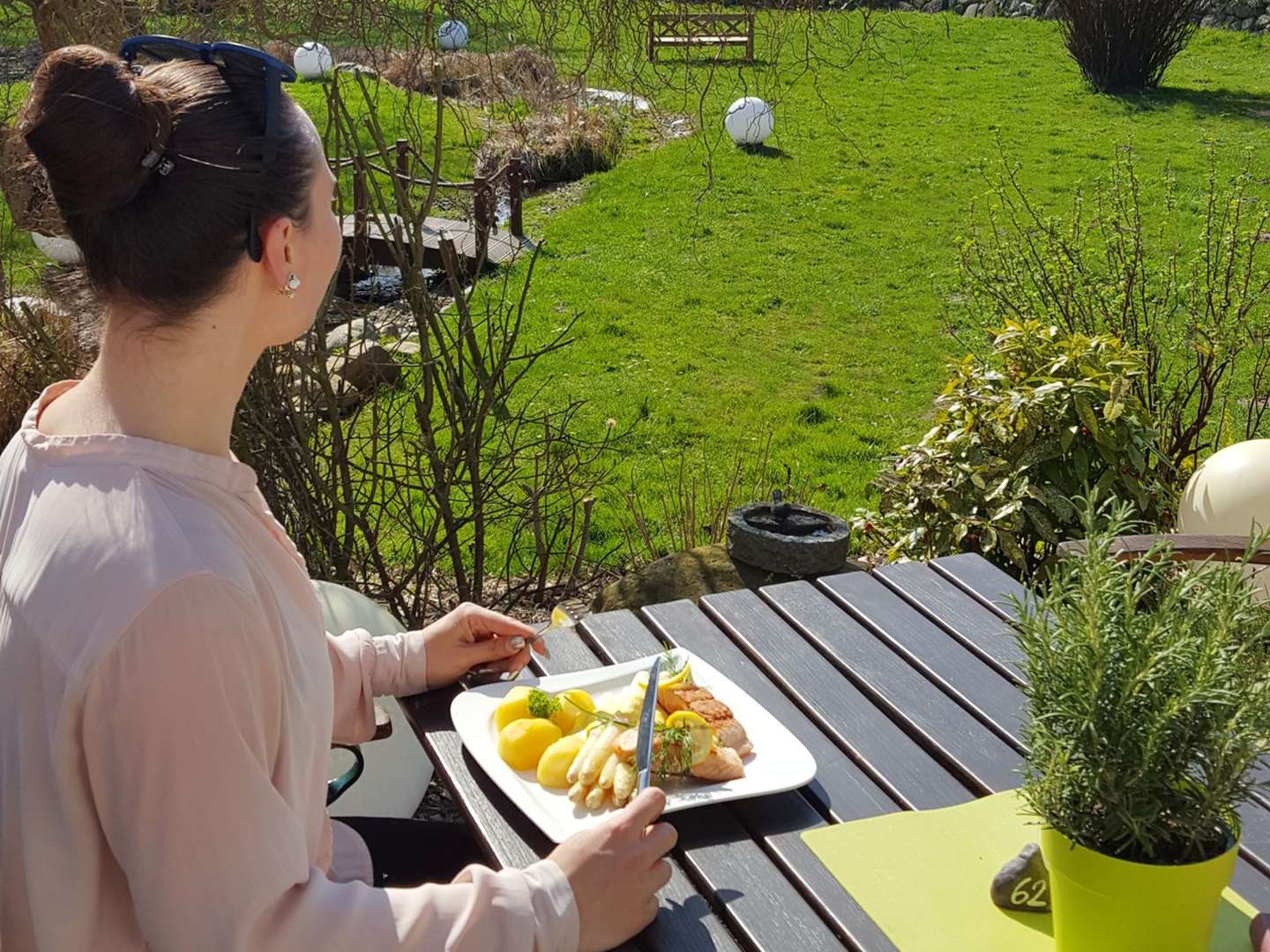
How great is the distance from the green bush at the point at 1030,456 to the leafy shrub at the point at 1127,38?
1108cm

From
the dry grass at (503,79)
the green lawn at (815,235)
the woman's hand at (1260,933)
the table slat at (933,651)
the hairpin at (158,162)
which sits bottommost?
the green lawn at (815,235)

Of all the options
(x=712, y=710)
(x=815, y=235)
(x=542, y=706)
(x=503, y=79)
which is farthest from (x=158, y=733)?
(x=815, y=235)

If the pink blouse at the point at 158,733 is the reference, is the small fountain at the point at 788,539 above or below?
below

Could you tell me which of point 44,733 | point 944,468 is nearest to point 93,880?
point 44,733

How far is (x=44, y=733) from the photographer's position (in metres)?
1.20

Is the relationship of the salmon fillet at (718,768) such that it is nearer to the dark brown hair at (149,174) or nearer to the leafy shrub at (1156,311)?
the dark brown hair at (149,174)

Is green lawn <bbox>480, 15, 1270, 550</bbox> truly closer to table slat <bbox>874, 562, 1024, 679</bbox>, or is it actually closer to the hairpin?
table slat <bbox>874, 562, 1024, 679</bbox>

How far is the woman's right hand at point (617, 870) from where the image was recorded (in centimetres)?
142

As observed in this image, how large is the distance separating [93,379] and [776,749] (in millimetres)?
972

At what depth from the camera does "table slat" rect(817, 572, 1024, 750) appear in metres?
1.96

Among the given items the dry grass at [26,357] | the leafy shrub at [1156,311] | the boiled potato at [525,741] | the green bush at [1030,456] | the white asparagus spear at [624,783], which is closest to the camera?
the white asparagus spear at [624,783]

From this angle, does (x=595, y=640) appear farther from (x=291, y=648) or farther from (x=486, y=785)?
(x=291, y=648)

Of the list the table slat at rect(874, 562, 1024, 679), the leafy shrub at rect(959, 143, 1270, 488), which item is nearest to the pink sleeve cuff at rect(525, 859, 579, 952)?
the table slat at rect(874, 562, 1024, 679)

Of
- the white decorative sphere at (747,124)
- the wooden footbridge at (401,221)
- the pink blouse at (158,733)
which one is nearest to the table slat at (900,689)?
the pink blouse at (158,733)
